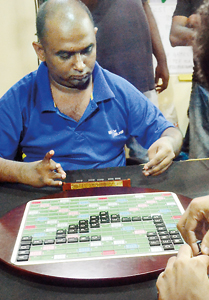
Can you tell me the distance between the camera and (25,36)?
5.84 feet

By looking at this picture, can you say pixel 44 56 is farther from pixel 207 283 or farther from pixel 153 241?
pixel 207 283

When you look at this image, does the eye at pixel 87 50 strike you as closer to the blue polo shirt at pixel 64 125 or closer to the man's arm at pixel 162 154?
the blue polo shirt at pixel 64 125

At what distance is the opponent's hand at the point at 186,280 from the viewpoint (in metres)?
0.50

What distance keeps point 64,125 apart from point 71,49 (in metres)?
0.31

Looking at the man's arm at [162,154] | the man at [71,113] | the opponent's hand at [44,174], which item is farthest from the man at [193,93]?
the opponent's hand at [44,174]

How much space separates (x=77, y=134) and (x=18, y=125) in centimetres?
25

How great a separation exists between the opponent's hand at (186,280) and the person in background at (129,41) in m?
1.03

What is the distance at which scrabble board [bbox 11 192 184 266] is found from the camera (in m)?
0.66

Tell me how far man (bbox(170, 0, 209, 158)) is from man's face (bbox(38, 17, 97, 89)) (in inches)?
39.8

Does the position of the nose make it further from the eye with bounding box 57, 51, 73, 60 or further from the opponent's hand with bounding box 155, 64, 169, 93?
the opponent's hand with bounding box 155, 64, 169, 93

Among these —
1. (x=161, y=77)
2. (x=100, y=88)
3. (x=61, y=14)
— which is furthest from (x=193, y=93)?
(x=61, y=14)

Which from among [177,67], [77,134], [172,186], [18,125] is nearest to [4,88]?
[18,125]

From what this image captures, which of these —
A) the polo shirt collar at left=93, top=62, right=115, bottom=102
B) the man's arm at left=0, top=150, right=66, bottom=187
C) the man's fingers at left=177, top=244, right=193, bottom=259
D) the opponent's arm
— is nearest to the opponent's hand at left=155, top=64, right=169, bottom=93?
the opponent's arm

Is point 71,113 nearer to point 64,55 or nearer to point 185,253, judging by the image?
point 64,55
